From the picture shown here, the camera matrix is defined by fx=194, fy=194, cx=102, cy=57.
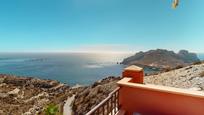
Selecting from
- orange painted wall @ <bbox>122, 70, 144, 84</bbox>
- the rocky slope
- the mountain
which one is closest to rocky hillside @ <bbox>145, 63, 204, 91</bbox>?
orange painted wall @ <bbox>122, 70, 144, 84</bbox>

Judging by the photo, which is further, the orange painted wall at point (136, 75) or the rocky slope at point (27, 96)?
the rocky slope at point (27, 96)

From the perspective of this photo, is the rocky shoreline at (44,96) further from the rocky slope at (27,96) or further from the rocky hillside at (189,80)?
the rocky hillside at (189,80)

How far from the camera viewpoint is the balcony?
12.9 feet

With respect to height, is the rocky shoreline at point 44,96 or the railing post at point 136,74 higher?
the railing post at point 136,74

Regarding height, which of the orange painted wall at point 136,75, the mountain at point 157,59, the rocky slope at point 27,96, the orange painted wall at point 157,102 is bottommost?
the rocky slope at point 27,96

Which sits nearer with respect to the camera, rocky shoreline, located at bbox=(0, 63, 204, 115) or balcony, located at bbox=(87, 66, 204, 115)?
balcony, located at bbox=(87, 66, 204, 115)

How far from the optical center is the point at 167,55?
148250 millimetres

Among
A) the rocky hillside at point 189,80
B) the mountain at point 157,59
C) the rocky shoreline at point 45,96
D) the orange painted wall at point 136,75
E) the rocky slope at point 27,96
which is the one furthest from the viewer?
the mountain at point 157,59

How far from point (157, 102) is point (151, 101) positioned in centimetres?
13

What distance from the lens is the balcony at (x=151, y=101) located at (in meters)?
3.92

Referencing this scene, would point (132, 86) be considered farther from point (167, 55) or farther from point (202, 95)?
point (167, 55)

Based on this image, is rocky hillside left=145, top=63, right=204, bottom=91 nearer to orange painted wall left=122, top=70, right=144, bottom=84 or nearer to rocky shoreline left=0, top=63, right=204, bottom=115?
orange painted wall left=122, top=70, right=144, bottom=84

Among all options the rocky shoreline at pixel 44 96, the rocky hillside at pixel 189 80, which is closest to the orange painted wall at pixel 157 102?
the rocky hillside at pixel 189 80

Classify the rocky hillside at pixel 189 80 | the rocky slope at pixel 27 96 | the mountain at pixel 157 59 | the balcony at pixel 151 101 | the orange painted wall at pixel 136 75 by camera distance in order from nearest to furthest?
the balcony at pixel 151 101 → the orange painted wall at pixel 136 75 → the rocky hillside at pixel 189 80 → the rocky slope at pixel 27 96 → the mountain at pixel 157 59
